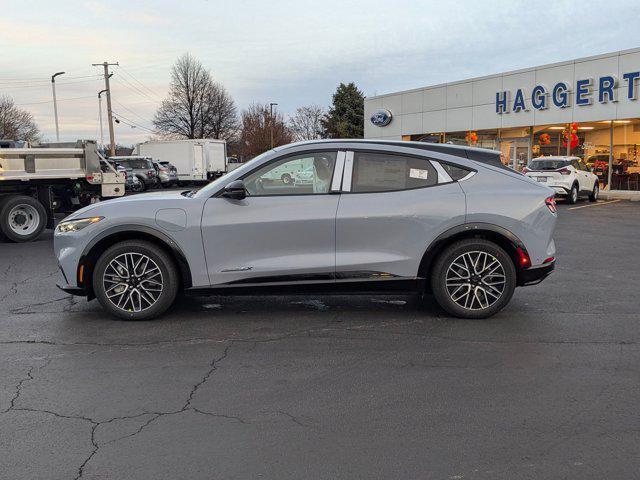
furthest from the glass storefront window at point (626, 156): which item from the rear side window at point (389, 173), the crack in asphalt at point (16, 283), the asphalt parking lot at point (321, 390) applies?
the crack in asphalt at point (16, 283)

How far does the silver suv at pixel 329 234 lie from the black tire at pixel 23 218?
7.27 m

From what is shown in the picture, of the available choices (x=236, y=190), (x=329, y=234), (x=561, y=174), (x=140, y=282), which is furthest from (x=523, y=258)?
(x=561, y=174)

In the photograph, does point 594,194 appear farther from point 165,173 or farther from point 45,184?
point 165,173

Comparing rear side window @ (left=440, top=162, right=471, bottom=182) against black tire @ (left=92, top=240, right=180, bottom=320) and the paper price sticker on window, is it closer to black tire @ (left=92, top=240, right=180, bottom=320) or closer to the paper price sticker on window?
the paper price sticker on window

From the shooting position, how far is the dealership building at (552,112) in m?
25.3

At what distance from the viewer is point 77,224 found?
229 inches

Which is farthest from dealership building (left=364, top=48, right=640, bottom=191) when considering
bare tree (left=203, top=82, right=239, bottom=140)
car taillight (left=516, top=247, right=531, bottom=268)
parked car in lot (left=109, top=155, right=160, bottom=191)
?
bare tree (left=203, top=82, right=239, bottom=140)

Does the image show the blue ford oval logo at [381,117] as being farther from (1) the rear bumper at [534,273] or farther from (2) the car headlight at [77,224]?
(2) the car headlight at [77,224]

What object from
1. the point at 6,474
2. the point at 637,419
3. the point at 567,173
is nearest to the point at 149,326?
the point at 6,474

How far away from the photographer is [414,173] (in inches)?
232

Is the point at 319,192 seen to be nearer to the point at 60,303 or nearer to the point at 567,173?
the point at 60,303

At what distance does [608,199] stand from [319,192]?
22.8 m

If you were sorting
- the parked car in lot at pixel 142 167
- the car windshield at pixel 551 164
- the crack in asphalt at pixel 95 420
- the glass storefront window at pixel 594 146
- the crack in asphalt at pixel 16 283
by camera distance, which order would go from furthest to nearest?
the parked car in lot at pixel 142 167 → the glass storefront window at pixel 594 146 → the car windshield at pixel 551 164 → the crack in asphalt at pixel 16 283 → the crack in asphalt at pixel 95 420

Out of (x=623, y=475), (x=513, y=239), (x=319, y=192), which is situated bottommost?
(x=623, y=475)
